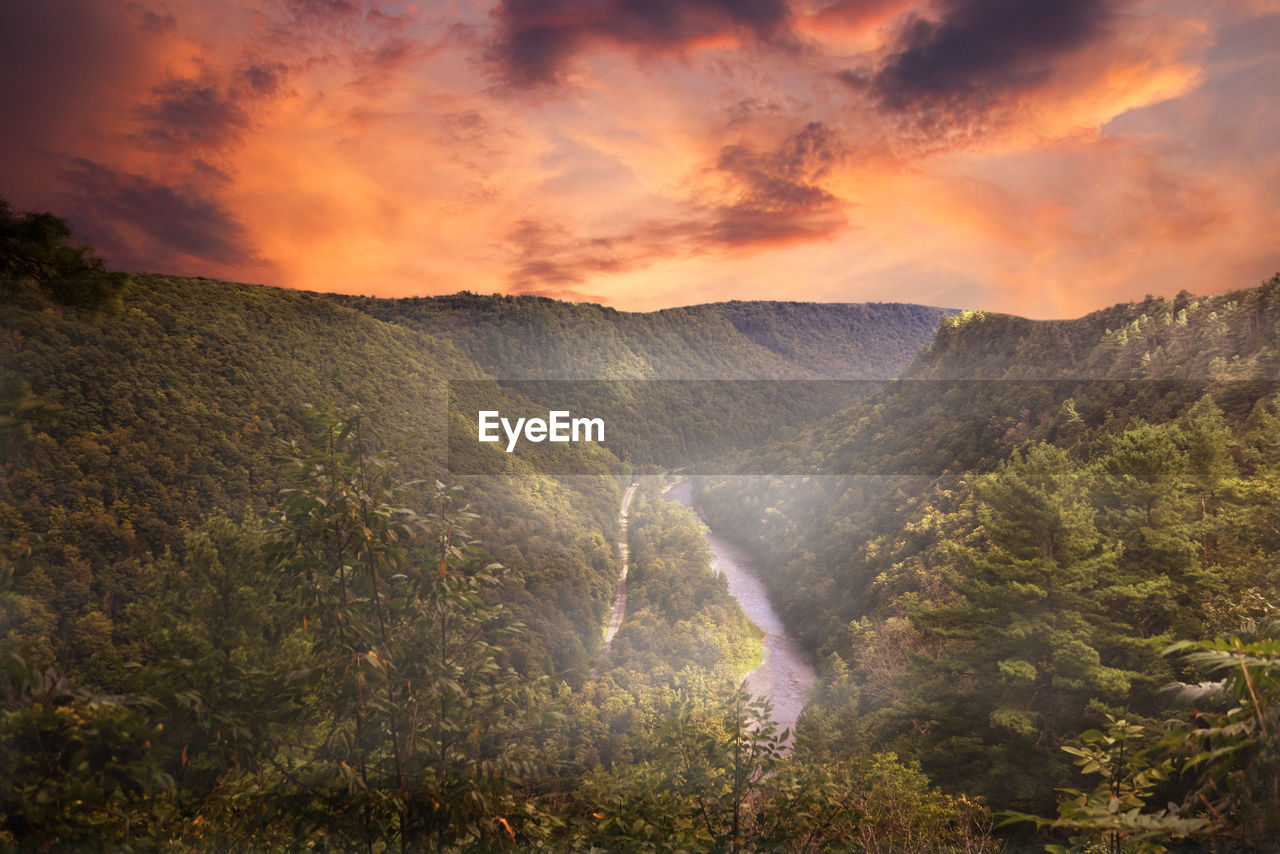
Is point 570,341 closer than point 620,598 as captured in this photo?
No

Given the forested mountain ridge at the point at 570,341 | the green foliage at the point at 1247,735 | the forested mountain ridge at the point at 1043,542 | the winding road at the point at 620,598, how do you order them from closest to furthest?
1. the green foliage at the point at 1247,735
2. the forested mountain ridge at the point at 1043,542
3. the winding road at the point at 620,598
4. the forested mountain ridge at the point at 570,341

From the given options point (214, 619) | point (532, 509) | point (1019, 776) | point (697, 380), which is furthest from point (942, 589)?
point (697, 380)

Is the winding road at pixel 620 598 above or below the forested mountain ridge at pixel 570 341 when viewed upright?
below

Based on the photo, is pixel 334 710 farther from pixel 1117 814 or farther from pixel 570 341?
pixel 570 341

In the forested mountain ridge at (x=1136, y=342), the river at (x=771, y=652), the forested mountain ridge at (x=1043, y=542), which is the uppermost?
the forested mountain ridge at (x=1136, y=342)

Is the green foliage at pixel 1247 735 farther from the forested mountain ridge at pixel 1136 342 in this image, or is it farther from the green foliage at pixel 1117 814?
the forested mountain ridge at pixel 1136 342

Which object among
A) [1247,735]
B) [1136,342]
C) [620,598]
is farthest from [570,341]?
[1247,735]

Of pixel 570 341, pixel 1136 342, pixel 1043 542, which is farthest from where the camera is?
pixel 570 341

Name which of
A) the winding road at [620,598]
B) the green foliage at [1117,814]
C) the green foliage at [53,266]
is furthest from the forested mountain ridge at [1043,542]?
the winding road at [620,598]
